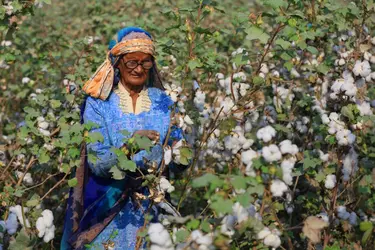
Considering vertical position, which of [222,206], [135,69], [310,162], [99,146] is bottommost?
[310,162]

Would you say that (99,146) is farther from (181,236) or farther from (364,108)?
(364,108)

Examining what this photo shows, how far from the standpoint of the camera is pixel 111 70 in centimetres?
347

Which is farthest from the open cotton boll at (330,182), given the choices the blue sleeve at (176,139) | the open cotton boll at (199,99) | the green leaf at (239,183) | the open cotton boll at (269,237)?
the green leaf at (239,183)

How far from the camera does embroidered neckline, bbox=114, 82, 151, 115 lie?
3451mm

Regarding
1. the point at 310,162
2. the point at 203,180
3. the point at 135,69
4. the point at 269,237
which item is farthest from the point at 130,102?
the point at 203,180

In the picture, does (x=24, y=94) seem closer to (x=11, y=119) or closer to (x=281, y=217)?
(x=11, y=119)

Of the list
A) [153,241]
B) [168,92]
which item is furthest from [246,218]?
[168,92]

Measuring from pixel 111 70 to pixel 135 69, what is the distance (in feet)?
0.46

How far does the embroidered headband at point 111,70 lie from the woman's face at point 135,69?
0.09 ft

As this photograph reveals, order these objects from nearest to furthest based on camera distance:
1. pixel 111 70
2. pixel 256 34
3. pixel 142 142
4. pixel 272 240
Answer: pixel 272 240
pixel 142 142
pixel 256 34
pixel 111 70

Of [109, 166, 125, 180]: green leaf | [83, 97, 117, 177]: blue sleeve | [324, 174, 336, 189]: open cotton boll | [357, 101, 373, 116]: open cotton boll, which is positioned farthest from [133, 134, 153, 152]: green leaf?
[357, 101, 373, 116]: open cotton boll

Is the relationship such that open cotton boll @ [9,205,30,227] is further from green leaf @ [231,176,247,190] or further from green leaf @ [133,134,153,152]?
green leaf @ [231,176,247,190]

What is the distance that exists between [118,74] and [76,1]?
8373 millimetres

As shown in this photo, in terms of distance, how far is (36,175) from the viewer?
4.30 m
